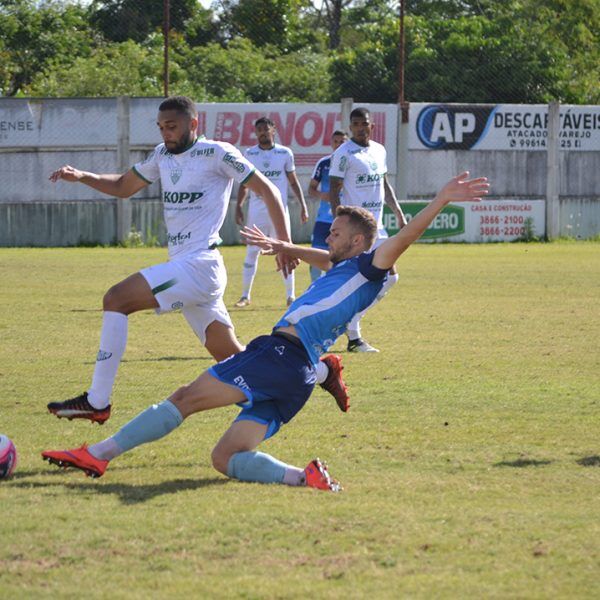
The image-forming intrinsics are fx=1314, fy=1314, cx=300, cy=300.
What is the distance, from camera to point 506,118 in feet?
101

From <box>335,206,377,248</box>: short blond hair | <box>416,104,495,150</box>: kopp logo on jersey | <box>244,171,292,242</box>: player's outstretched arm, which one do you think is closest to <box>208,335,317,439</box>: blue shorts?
<box>335,206,377,248</box>: short blond hair

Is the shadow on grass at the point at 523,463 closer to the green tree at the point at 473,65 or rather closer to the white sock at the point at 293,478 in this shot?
the white sock at the point at 293,478

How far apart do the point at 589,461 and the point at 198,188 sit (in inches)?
109

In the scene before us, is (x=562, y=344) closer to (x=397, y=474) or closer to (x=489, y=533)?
(x=397, y=474)

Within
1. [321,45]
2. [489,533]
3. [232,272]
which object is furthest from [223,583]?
[321,45]

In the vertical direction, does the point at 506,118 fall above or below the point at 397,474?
above

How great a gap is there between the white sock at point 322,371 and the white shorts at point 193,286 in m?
0.91

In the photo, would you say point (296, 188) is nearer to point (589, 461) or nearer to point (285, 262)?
point (285, 262)

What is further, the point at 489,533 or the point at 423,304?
the point at 423,304

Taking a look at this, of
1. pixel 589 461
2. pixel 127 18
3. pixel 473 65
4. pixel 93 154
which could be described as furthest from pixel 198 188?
pixel 127 18

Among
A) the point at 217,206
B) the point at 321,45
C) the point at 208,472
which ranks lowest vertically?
the point at 208,472

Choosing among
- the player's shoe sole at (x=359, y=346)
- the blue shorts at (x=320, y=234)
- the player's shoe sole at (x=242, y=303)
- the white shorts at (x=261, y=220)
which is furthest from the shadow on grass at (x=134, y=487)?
the white shorts at (x=261, y=220)

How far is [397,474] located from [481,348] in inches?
215

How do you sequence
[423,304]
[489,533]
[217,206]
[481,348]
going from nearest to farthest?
[489,533] → [217,206] → [481,348] → [423,304]
